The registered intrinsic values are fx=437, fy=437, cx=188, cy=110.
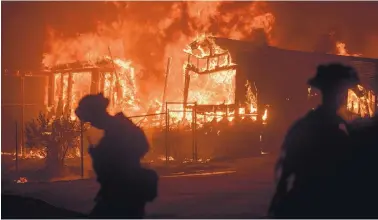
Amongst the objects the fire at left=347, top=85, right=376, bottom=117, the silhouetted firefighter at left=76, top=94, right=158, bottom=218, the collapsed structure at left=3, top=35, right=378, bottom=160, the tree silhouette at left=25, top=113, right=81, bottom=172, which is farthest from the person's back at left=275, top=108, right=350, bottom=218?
the fire at left=347, top=85, right=376, bottom=117

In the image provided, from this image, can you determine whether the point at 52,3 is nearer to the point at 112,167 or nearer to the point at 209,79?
the point at 209,79

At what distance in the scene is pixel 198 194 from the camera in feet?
30.2

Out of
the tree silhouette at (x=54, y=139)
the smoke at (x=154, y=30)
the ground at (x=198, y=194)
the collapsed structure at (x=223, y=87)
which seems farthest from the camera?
the smoke at (x=154, y=30)

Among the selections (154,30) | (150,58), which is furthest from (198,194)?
(154,30)

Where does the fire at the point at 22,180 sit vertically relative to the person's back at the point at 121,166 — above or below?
below

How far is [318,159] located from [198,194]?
17.3 feet

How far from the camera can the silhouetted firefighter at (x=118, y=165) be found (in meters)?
4.63

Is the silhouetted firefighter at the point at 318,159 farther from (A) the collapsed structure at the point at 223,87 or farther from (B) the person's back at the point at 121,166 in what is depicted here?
(A) the collapsed structure at the point at 223,87

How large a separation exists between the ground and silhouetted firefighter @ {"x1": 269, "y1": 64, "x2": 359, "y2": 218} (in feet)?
A: 10.3

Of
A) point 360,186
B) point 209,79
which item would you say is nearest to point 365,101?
point 209,79

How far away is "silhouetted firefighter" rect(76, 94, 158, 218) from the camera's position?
15.2ft

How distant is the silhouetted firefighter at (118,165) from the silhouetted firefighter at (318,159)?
1.38 metres

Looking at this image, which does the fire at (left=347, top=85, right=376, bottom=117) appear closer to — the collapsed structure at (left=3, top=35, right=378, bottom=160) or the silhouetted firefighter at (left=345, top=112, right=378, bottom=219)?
the collapsed structure at (left=3, top=35, right=378, bottom=160)

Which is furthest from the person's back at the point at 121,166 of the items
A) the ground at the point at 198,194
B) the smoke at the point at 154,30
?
the smoke at the point at 154,30
